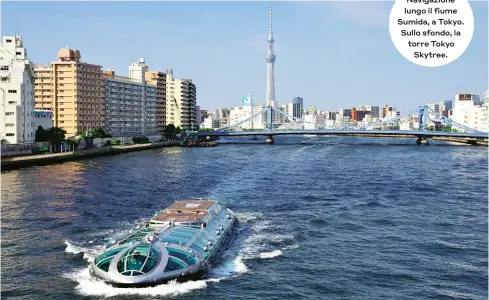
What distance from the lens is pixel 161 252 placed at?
16.4 meters

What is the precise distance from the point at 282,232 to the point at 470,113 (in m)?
140

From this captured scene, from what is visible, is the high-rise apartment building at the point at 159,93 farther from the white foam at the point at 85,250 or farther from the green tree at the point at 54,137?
the white foam at the point at 85,250

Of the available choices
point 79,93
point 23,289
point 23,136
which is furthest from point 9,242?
point 79,93

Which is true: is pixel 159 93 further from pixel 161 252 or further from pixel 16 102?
pixel 161 252

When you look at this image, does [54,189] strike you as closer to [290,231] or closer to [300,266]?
[290,231]

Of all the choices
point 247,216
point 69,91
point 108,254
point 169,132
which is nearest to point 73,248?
point 108,254

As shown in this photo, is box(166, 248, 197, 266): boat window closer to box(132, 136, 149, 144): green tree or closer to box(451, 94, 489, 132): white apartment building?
box(132, 136, 149, 144): green tree

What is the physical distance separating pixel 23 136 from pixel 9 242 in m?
38.0

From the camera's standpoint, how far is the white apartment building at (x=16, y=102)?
5384 centimetres

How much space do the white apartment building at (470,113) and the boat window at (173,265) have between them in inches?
4863

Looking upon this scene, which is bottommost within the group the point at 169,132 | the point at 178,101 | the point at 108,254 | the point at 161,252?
the point at 108,254

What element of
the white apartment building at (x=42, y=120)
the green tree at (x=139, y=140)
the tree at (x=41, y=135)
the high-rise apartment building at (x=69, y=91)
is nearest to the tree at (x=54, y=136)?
the tree at (x=41, y=135)

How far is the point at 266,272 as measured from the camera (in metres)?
17.5

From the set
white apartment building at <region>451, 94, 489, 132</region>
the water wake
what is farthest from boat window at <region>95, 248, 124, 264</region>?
white apartment building at <region>451, 94, 489, 132</region>
